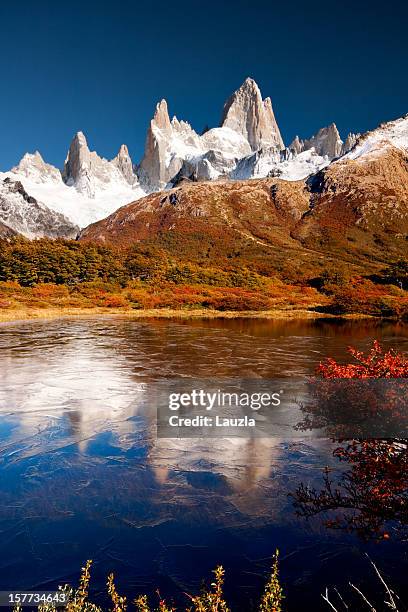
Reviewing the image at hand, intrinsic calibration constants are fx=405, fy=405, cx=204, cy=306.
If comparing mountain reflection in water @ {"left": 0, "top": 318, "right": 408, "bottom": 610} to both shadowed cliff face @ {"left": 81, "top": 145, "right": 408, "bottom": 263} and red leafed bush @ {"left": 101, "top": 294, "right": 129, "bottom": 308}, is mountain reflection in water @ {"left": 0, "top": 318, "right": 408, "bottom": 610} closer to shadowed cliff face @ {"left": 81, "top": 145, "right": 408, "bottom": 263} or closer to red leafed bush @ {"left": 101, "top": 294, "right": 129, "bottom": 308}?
red leafed bush @ {"left": 101, "top": 294, "right": 129, "bottom": 308}

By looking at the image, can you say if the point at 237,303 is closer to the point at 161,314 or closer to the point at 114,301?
the point at 161,314

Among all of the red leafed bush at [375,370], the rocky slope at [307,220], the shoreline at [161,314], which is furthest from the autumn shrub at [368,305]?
the rocky slope at [307,220]

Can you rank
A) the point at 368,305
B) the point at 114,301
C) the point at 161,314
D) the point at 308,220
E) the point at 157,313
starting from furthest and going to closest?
the point at 308,220 < the point at 368,305 < the point at 114,301 < the point at 157,313 < the point at 161,314

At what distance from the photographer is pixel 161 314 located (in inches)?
1797

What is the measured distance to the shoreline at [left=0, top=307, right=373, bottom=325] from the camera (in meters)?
40.0

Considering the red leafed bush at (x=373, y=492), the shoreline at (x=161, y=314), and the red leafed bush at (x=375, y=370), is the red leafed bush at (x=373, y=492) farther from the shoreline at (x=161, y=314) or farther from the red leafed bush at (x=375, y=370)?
the shoreline at (x=161, y=314)

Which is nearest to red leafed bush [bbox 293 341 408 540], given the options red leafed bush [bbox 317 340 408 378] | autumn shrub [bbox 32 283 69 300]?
red leafed bush [bbox 317 340 408 378]

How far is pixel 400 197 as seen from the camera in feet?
584

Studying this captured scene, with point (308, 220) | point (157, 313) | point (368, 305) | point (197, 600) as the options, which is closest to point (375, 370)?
point (197, 600)

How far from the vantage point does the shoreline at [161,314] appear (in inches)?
1575

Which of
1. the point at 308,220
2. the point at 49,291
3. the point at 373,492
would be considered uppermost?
the point at 308,220

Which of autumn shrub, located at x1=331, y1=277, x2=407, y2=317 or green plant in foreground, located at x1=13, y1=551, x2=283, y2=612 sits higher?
autumn shrub, located at x1=331, y1=277, x2=407, y2=317

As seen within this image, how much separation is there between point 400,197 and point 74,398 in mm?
194685

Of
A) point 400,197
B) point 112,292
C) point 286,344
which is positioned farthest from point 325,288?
point 400,197
